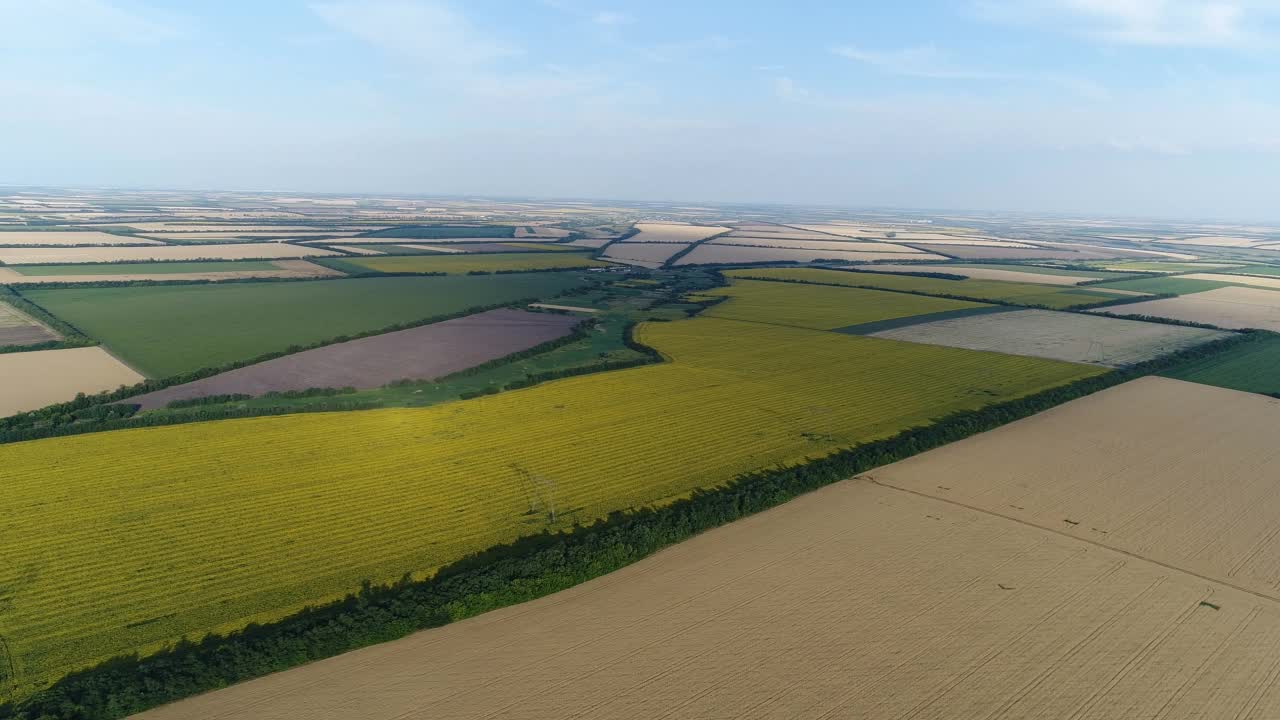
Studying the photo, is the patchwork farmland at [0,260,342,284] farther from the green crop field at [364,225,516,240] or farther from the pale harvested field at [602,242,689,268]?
the green crop field at [364,225,516,240]

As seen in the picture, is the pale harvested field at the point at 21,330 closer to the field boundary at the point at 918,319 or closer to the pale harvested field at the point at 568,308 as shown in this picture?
the pale harvested field at the point at 568,308

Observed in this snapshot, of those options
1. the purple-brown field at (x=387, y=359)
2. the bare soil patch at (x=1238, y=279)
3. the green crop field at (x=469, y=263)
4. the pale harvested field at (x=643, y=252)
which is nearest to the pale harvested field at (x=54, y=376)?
the purple-brown field at (x=387, y=359)

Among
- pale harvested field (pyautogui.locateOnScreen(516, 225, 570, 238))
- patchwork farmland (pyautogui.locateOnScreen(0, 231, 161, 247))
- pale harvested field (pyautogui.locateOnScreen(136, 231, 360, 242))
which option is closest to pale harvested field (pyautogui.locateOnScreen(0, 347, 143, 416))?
patchwork farmland (pyautogui.locateOnScreen(0, 231, 161, 247))

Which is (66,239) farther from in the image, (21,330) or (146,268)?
(21,330)

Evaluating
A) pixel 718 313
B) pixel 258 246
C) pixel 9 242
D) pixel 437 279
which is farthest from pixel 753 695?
pixel 9 242

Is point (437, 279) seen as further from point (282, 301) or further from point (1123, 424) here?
point (1123, 424)
